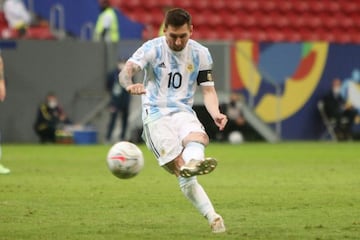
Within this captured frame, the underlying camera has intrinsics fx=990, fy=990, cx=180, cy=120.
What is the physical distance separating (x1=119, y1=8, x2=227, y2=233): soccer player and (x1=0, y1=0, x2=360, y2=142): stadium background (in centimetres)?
1709

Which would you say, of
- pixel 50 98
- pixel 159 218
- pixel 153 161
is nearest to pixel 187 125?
pixel 159 218

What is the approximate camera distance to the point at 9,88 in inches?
1006

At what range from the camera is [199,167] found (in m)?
7.87

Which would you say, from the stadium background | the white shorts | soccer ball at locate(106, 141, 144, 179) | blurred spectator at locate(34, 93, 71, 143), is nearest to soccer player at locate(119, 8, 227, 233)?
the white shorts

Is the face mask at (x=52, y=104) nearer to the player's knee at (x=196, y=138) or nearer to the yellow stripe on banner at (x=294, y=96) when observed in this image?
the yellow stripe on banner at (x=294, y=96)

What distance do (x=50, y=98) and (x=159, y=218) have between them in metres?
16.1

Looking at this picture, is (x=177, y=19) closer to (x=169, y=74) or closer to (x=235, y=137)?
(x=169, y=74)

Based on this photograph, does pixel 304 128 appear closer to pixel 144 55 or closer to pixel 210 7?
pixel 210 7

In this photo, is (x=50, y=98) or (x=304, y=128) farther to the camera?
(x=304, y=128)

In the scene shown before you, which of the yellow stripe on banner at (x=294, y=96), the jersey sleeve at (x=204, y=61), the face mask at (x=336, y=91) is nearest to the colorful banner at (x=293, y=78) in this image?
the yellow stripe on banner at (x=294, y=96)

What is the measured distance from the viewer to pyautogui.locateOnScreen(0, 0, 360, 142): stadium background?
2575cm

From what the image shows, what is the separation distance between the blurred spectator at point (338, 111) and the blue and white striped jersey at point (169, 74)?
19.1m

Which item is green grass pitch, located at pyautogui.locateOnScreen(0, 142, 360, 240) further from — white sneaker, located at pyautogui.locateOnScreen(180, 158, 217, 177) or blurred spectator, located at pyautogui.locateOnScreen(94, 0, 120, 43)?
blurred spectator, located at pyautogui.locateOnScreen(94, 0, 120, 43)

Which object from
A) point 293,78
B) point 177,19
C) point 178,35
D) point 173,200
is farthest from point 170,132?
point 293,78
